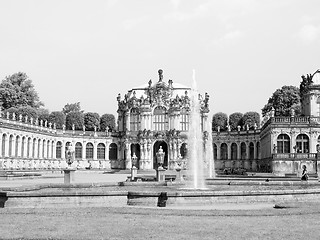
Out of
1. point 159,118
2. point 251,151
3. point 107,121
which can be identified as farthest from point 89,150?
point 251,151

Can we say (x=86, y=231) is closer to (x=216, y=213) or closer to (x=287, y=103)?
(x=216, y=213)

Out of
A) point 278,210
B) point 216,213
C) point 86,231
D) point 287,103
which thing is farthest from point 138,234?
point 287,103

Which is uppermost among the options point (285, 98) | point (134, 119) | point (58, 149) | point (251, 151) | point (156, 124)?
point (285, 98)

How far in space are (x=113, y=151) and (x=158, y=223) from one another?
281ft

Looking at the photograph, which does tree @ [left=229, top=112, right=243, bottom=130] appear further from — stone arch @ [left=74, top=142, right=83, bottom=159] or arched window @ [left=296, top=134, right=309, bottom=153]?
arched window @ [left=296, top=134, right=309, bottom=153]

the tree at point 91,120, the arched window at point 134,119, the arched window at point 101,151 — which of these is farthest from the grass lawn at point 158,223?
the tree at point 91,120

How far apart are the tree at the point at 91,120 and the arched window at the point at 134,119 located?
61.2 feet

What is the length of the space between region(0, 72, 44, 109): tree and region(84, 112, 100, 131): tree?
11144 mm

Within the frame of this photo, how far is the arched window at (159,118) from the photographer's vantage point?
9869 cm

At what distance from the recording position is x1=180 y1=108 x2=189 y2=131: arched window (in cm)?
9844

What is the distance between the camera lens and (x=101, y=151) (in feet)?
334

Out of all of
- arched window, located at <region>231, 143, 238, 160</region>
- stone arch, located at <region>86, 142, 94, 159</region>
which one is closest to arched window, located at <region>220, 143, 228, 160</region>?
arched window, located at <region>231, 143, 238, 160</region>

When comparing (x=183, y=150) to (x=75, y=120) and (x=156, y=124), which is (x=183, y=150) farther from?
(x=75, y=120)

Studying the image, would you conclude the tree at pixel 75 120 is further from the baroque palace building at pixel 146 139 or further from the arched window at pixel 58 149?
the arched window at pixel 58 149
